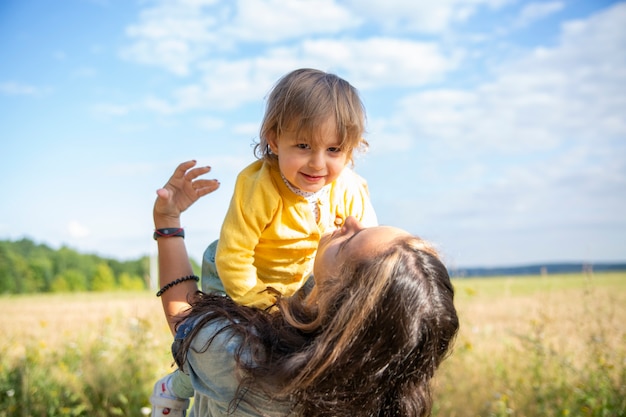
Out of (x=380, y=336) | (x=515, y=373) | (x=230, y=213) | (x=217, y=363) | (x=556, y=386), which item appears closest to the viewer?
(x=380, y=336)

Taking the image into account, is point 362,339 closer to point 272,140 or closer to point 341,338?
point 341,338

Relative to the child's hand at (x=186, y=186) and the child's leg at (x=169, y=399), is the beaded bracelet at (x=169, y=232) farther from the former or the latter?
the child's leg at (x=169, y=399)

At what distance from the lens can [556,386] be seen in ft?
14.4

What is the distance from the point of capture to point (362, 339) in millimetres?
1664

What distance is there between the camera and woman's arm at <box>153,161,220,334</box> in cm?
A: 209

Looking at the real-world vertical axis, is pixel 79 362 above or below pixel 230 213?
below

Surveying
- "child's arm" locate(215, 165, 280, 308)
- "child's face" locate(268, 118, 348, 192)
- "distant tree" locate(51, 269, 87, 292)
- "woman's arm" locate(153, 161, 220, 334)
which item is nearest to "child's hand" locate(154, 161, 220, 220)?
"woman's arm" locate(153, 161, 220, 334)

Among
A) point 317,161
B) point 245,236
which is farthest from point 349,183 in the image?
point 245,236

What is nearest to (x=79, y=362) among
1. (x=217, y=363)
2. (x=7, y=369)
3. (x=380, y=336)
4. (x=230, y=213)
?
(x=7, y=369)

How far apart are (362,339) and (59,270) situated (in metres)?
19.9

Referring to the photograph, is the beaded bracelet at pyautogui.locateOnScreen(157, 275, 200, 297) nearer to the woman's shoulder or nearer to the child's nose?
the child's nose

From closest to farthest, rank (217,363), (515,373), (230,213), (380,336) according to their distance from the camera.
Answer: (380,336) < (217,363) < (230,213) < (515,373)

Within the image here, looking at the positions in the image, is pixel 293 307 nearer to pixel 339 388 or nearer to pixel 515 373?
pixel 339 388

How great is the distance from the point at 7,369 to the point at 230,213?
3289 millimetres
